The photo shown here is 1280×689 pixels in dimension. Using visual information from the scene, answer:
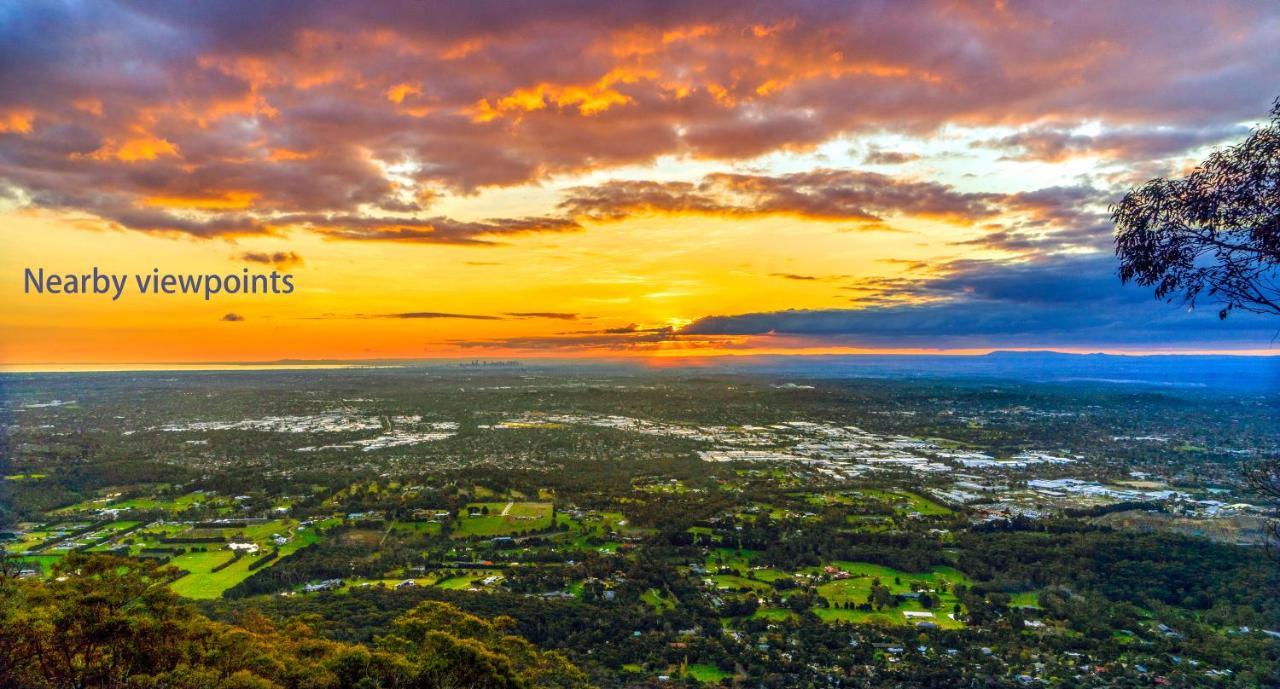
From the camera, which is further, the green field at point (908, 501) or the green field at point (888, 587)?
the green field at point (908, 501)

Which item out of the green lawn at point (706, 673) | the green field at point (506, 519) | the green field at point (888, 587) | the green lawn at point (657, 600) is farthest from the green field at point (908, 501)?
the green lawn at point (706, 673)

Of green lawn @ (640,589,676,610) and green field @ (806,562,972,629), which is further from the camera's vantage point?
green lawn @ (640,589,676,610)

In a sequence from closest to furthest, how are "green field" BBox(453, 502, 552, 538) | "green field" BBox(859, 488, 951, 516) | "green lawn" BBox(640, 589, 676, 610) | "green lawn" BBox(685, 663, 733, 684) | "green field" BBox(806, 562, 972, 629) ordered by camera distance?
"green lawn" BBox(685, 663, 733, 684) → "green field" BBox(806, 562, 972, 629) → "green lawn" BBox(640, 589, 676, 610) → "green field" BBox(453, 502, 552, 538) → "green field" BBox(859, 488, 951, 516)

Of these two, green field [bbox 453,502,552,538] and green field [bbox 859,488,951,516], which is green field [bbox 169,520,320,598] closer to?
green field [bbox 453,502,552,538]

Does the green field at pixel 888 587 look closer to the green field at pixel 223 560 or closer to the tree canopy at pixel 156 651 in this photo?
the tree canopy at pixel 156 651

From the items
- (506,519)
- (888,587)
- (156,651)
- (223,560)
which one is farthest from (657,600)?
(223,560)

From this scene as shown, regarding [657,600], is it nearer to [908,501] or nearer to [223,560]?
[223,560]

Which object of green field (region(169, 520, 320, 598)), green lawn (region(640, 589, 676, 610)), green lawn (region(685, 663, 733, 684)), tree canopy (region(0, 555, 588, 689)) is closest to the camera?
tree canopy (region(0, 555, 588, 689))

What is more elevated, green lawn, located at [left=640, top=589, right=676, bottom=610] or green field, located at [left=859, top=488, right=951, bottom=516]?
green lawn, located at [left=640, top=589, right=676, bottom=610]

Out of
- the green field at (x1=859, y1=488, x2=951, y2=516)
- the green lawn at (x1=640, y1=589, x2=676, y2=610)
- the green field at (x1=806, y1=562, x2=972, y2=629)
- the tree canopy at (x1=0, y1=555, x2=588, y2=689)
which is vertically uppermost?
the tree canopy at (x1=0, y1=555, x2=588, y2=689)

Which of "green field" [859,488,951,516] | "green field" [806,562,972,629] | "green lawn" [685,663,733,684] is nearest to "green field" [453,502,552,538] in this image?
"green field" [806,562,972,629]

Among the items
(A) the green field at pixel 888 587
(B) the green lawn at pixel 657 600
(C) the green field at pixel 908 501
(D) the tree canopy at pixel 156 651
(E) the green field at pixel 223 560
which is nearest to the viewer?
(D) the tree canopy at pixel 156 651
